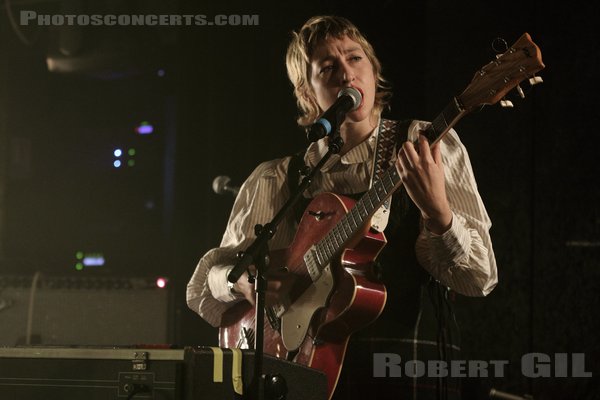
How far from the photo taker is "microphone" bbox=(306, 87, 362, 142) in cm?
238

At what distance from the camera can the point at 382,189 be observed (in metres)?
2.56

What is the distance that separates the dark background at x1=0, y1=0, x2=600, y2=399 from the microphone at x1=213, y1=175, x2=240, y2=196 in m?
0.07

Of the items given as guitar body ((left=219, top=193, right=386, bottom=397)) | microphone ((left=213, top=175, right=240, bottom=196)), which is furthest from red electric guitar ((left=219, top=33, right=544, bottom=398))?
microphone ((left=213, top=175, right=240, bottom=196))

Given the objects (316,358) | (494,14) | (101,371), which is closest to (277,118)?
(494,14)

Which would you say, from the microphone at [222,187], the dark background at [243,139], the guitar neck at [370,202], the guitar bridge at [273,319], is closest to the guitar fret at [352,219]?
the guitar neck at [370,202]

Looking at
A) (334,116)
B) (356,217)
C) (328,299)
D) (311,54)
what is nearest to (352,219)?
(356,217)

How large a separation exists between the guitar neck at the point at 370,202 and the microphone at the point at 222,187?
88cm

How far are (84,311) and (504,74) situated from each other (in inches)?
82.5

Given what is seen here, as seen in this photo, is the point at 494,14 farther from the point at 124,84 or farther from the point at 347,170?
the point at 124,84

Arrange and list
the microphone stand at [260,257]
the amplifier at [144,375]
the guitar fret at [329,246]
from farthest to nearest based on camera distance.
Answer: the guitar fret at [329,246] < the microphone stand at [260,257] < the amplifier at [144,375]

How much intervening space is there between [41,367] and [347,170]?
3.99ft

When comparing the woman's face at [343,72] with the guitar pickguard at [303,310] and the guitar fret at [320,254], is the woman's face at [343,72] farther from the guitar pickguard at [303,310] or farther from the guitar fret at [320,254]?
the guitar pickguard at [303,310]

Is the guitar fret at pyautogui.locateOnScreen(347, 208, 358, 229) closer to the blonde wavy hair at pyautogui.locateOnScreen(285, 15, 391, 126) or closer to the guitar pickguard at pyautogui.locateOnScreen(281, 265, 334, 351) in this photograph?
the guitar pickguard at pyautogui.locateOnScreen(281, 265, 334, 351)

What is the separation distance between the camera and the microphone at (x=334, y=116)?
2385 millimetres
